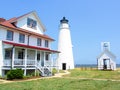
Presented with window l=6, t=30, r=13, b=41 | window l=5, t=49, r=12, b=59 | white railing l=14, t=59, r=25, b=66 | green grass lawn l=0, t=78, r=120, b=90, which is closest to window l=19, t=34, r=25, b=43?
window l=6, t=30, r=13, b=41

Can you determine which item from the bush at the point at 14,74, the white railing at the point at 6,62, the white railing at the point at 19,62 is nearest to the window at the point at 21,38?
the white railing at the point at 19,62

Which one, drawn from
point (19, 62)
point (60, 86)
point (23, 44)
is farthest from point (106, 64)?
point (60, 86)

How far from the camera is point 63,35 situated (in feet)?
139

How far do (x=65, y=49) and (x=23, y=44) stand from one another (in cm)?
1513

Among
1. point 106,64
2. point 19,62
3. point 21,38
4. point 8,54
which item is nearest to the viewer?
point 19,62

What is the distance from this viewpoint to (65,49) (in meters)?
41.2

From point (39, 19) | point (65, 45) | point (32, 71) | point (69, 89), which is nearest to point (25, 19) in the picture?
point (39, 19)

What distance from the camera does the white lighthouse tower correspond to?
1613 inches

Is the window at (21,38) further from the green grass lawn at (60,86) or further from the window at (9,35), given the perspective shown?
the green grass lawn at (60,86)

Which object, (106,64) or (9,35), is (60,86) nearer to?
(9,35)

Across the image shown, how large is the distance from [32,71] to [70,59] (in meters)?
15.2

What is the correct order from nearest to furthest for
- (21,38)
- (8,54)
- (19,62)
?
(19,62)
(8,54)
(21,38)

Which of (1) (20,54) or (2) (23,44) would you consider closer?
(1) (20,54)

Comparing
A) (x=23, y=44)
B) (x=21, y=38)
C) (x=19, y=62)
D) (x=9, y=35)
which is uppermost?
(x=9, y=35)
